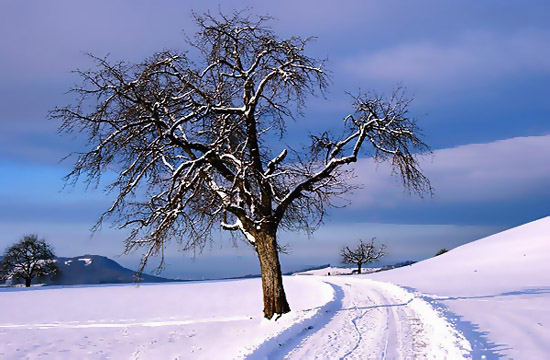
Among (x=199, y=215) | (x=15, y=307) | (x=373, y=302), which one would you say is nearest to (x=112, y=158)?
(x=199, y=215)

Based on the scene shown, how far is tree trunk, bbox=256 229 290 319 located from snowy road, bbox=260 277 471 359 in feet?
5.91

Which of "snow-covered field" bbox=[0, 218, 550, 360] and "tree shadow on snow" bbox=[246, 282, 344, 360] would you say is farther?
"snow-covered field" bbox=[0, 218, 550, 360]

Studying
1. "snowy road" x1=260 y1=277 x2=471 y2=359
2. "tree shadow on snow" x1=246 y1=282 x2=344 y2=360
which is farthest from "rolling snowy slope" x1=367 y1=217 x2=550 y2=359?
"tree shadow on snow" x1=246 y1=282 x2=344 y2=360

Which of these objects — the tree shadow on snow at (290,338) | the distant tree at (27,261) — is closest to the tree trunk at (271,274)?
the tree shadow on snow at (290,338)

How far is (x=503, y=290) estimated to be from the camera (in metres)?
27.0

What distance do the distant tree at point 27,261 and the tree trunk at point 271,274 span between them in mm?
58692

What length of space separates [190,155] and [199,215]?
7.18 ft

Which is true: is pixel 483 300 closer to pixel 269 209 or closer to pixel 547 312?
pixel 547 312

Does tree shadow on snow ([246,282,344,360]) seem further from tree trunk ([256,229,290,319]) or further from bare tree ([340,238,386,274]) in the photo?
bare tree ([340,238,386,274])

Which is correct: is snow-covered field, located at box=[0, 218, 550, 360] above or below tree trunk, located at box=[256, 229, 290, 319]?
below

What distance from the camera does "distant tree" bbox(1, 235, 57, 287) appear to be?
64.6 m

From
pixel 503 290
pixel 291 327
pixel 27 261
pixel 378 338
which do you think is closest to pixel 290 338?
pixel 291 327

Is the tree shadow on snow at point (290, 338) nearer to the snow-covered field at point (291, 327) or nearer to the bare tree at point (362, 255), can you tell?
the snow-covered field at point (291, 327)

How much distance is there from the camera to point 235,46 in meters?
17.2
